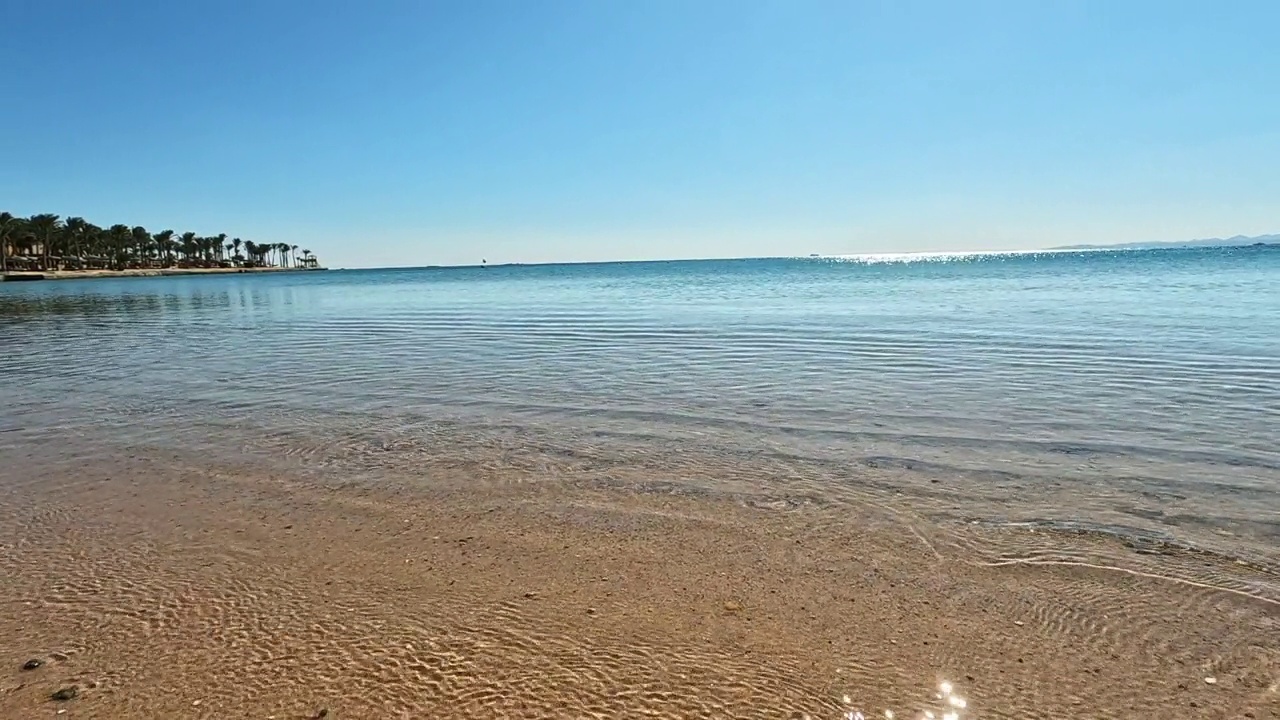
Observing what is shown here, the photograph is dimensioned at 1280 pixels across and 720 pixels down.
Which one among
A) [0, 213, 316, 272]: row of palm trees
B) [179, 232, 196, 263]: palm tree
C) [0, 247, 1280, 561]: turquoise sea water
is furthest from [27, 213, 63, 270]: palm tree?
[0, 247, 1280, 561]: turquoise sea water

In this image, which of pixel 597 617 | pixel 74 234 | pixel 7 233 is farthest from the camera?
pixel 74 234

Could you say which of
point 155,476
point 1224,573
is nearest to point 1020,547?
point 1224,573

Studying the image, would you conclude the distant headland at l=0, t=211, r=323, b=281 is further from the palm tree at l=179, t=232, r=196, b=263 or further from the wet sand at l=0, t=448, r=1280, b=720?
the wet sand at l=0, t=448, r=1280, b=720

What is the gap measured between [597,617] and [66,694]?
7.82 feet

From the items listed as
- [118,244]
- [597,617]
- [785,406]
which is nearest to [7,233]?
[118,244]

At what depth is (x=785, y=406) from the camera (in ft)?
27.1

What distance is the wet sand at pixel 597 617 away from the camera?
2.85 m

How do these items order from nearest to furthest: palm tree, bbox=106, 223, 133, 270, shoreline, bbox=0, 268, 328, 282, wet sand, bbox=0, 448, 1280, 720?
wet sand, bbox=0, 448, 1280, 720 < shoreline, bbox=0, 268, 328, 282 < palm tree, bbox=106, 223, 133, 270

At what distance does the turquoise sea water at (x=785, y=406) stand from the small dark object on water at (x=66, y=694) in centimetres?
310

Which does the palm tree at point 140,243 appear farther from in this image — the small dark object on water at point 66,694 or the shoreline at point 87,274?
the small dark object on water at point 66,694

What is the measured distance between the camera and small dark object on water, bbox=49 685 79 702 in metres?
2.85

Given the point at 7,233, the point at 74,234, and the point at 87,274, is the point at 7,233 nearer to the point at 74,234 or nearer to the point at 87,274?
the point at 87,274

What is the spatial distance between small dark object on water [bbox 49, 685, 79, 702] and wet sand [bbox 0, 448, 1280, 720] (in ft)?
0.08

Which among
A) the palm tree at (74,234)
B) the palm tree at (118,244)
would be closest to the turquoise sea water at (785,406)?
the palm tree at (74,234)
